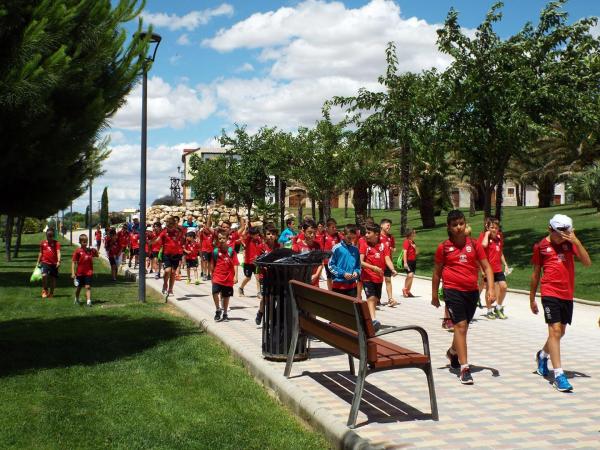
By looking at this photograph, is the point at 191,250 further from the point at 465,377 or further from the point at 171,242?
the point at 465,377

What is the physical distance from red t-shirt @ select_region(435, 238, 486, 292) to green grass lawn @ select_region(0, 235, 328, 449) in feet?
7.18

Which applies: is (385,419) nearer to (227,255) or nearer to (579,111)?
(227,255)

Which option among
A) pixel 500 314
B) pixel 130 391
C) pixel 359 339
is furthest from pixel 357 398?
pixel 500 314

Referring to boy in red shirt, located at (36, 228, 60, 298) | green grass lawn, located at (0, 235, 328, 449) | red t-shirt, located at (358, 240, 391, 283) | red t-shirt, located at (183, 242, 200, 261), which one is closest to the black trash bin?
green grass lawn, located at (0, 235, 328, 449)

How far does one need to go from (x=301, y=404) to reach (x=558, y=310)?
2770 mm

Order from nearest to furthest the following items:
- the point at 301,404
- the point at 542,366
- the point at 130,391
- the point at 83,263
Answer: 1. the point at 301,404
2. the point at 130,391
3. the point at 542,366
4. the point at 83,263

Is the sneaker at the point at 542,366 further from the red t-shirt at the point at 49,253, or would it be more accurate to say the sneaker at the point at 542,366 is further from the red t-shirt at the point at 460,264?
the red t-shirt at the point at 49,253

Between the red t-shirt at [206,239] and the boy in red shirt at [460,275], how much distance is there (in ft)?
42.2

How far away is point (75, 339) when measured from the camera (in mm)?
9977

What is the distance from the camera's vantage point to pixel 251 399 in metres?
6.50

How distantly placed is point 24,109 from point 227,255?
473 cm

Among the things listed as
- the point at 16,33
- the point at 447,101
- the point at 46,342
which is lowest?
the point at 46,342

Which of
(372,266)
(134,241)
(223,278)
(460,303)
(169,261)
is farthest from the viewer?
(134,241)

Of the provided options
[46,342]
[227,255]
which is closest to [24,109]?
[46,342]
